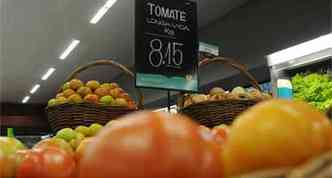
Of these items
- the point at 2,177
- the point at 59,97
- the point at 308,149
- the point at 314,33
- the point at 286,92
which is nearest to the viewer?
the point at 308,149

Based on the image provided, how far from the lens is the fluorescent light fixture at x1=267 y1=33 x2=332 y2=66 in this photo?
9.30ft

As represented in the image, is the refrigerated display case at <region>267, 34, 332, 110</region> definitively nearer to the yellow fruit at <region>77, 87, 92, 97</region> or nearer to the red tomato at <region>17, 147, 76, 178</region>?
the yellow fruit at <region>77, 87, 92, 97</region>

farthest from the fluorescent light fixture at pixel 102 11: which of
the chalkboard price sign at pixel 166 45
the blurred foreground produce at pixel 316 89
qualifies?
the chalkboard price sign at pixel 166 45

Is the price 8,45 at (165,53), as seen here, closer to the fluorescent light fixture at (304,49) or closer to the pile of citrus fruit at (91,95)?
the pile of citrus fruit at (91,95)

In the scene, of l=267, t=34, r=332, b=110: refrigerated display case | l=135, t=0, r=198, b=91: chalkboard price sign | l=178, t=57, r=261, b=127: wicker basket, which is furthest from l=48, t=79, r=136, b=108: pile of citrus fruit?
l=267, t=34, r=332, b=110: refrigerated display case

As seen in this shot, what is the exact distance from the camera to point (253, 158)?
362 mm

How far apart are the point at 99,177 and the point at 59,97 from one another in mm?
1272

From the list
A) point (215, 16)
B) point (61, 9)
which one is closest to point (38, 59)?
point (61, 9)

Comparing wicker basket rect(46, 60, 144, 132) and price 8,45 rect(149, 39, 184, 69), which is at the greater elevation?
price 8,45 rect(149, 39, 184, 69)

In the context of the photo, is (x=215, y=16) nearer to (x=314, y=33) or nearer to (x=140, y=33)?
(x=314, y=33)

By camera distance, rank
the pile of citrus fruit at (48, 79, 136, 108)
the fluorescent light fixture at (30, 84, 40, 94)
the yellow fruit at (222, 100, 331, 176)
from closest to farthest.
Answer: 1. the yellow fruit at (222, 100, 331, 176)
2. the pile of citrus fruit at (48, 79, 136, 108)
3. the fluorescent light fixture at (30, 84, 40, 94)

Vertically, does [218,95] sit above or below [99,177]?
above

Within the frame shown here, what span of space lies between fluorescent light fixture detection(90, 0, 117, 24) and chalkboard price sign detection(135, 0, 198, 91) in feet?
12.9

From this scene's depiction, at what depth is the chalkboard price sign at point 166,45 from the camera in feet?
5.29
